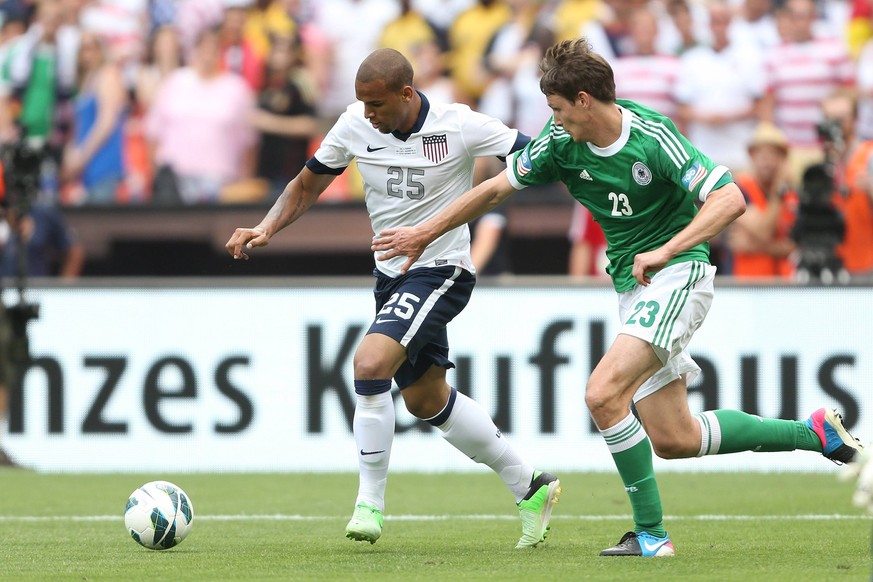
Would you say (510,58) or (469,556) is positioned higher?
(510,58)

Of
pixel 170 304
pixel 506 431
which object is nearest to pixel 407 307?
pixel 506 431

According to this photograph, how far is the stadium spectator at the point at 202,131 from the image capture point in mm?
14766

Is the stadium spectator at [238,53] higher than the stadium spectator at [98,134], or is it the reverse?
the stadium spectator at [238,53]

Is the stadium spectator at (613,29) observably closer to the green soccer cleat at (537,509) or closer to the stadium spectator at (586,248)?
the stadium spectator at (586,248)

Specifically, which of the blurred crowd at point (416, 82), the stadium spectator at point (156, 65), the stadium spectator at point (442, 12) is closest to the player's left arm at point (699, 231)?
the blurred crowd at point (416, 82)

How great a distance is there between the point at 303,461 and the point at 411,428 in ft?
2.97

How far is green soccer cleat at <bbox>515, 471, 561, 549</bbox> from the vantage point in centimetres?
720

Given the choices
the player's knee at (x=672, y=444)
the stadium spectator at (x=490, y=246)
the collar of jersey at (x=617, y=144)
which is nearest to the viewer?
the collar of jersey at (x=617, y=144)

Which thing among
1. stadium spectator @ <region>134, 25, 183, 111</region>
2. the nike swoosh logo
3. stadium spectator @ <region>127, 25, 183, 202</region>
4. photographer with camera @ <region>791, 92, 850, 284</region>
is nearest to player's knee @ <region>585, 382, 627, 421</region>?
the nike swoosh logo

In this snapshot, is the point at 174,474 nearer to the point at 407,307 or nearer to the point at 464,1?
the point at 407,307

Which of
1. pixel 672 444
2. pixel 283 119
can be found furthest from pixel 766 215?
pixel 672 444

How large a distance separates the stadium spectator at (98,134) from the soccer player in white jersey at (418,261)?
8003 millimetres

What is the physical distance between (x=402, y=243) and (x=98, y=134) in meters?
9.15

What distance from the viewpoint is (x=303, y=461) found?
12.2m
